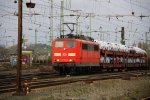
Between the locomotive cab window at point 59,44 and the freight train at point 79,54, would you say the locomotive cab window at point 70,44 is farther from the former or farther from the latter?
the locomotive cab window at point 59,44

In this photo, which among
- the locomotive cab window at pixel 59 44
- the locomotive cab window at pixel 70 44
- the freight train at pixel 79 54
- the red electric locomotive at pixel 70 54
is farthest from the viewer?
the locomotive cab window at pixel 59 44

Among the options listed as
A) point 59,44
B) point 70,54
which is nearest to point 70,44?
point 70,54

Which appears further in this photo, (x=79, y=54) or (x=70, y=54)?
(x=70, y=54)

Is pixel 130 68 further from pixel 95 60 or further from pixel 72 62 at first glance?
pixel 72 62

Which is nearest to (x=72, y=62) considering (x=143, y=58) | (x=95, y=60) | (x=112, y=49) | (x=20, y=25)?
(x=95, y=60)

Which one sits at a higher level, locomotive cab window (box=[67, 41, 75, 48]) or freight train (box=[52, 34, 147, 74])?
locomotive cab window (box=[67, 41, 75, 48])

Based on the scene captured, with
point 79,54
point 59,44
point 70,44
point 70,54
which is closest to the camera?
point 79,54

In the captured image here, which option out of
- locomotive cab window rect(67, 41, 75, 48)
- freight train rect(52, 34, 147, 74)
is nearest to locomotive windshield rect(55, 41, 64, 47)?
freight train rect(52, 34, 147, 74)

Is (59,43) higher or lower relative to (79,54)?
higher

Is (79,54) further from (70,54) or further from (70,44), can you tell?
(70,44)

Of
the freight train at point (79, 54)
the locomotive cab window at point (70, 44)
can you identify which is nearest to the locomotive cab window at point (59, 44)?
the freight train at point (79, 54)

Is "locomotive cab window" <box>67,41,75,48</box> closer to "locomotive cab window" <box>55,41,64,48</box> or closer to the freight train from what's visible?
the freight train

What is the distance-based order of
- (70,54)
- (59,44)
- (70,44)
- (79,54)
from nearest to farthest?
(79,54)
(70,54)
(70,44)
(59,44)

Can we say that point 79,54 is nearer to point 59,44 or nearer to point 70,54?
point 70,54
